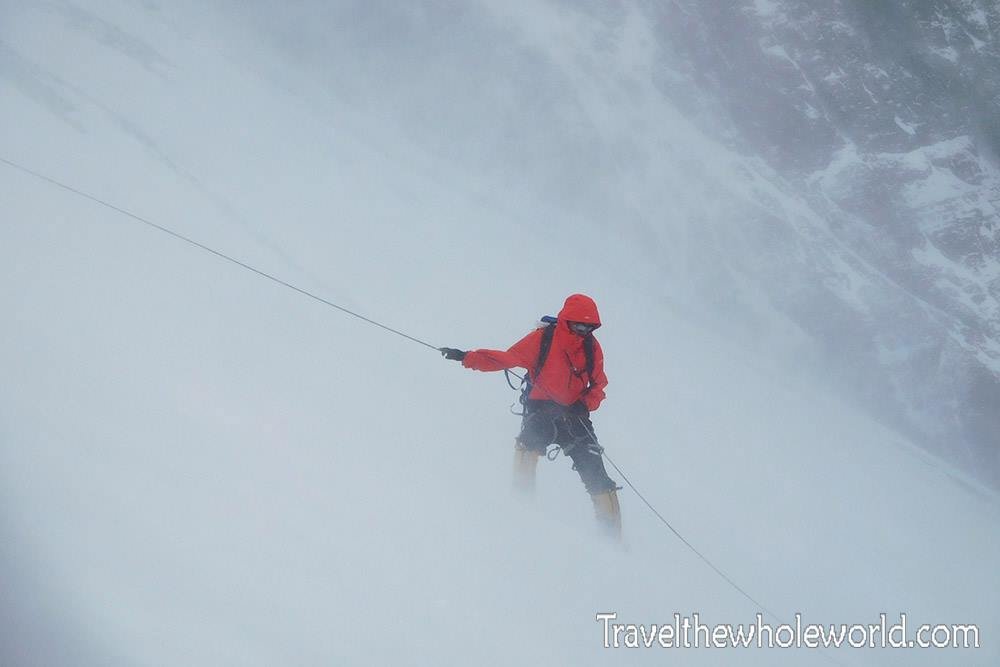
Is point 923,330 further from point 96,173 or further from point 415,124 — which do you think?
point 96,173

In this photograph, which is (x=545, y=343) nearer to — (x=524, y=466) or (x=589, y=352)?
(x=589, y=352)

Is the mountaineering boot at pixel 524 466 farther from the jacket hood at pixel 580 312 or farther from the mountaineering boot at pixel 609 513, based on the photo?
the jacket hood at pixel 580 312

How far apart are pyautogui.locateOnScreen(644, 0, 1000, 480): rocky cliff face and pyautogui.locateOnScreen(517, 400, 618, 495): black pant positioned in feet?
90.0

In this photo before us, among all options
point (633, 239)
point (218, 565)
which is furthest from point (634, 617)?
point (633, 239)

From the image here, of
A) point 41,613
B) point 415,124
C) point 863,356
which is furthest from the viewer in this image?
point 415,124

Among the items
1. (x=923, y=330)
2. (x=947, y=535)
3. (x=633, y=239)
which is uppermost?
(x=633, y=239)

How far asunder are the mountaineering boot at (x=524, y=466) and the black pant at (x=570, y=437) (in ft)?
0.12

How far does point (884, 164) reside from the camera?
37312mm

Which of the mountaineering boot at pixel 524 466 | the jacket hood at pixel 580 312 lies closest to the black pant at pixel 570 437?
the mountaineering boot at pixel 524 466

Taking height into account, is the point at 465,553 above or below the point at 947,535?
below

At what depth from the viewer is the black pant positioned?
12.7 ft

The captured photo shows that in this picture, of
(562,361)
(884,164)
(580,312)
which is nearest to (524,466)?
(562,361)

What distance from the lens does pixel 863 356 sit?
2802 centimetres

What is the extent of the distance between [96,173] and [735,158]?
115 feet
